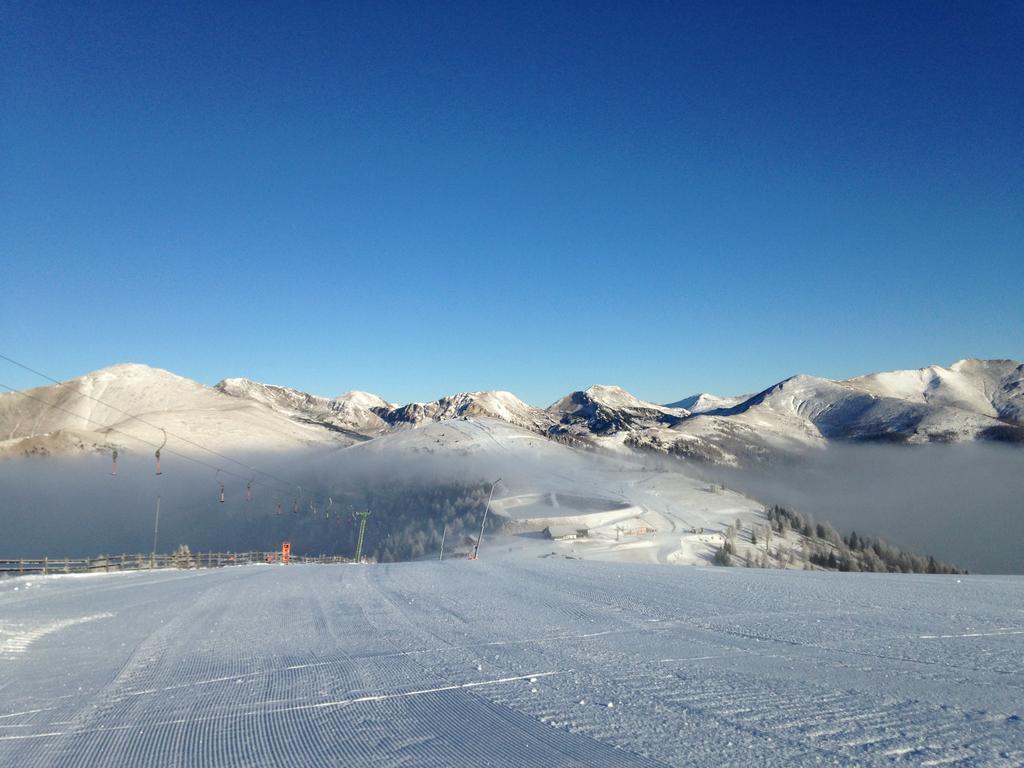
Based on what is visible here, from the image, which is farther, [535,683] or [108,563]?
[108,563]

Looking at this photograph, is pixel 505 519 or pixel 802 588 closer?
pixel 802 588

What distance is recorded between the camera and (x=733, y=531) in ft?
332

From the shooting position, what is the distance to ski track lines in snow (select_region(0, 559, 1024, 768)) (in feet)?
17.4

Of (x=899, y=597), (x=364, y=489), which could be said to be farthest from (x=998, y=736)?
(x=364, y=489)

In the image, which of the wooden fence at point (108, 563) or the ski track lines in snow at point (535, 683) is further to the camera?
the wooden fence at point (108, 563)

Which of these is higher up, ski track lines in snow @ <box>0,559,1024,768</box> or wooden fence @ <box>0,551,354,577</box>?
ski track lines in snow @ <box>0,559,1024,768</box>

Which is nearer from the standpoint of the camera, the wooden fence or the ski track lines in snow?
the ski track lines in snow

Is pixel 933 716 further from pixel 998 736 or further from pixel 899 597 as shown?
pixel 899 597

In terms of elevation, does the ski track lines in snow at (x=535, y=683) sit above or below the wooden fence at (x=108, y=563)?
above

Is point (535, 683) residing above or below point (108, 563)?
above

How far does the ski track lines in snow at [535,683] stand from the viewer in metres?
5.29

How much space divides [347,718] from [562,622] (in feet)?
19.5

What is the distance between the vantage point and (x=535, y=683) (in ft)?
24.0

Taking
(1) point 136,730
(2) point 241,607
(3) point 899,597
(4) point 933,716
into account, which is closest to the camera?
(4) point 933,716
